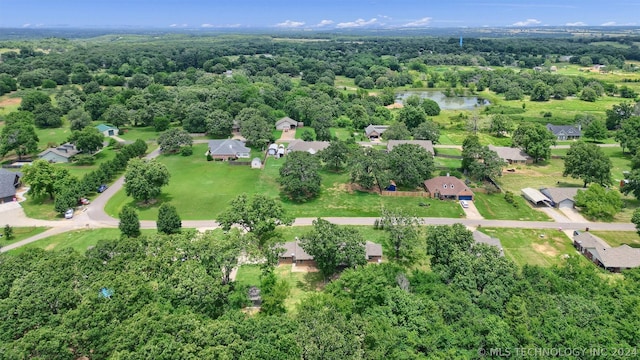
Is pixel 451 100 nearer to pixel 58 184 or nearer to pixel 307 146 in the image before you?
pixel 307 146

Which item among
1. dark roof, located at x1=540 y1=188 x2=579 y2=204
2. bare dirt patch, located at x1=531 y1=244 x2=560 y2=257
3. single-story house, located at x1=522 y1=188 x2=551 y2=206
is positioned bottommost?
bare dirt patch, located at x1=531 y1=244 x2=560 y2=257

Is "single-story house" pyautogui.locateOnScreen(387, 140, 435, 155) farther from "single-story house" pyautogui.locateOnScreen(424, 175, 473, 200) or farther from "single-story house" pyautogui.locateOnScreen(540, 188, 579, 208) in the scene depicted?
"single-story house" pyautogui.locateOnScreen(540, 188, 579, 208)

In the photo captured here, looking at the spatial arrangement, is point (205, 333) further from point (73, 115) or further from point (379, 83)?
point (379, 83)

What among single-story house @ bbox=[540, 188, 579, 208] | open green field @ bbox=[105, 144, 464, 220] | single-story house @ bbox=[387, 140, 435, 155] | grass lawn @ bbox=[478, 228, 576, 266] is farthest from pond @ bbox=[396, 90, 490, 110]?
grass lawn @ bbox=[478, 228, 576, 266]

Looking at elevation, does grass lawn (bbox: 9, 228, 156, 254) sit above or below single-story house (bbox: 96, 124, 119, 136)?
below

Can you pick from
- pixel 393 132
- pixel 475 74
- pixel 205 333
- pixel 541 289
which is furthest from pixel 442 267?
pixel 475 74

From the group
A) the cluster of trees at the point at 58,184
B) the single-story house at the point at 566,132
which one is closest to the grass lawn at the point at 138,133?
the cluster of trees at the point at 58,184
